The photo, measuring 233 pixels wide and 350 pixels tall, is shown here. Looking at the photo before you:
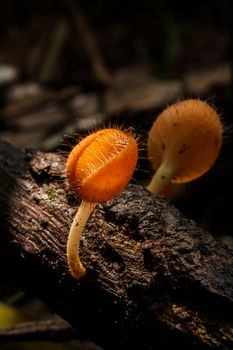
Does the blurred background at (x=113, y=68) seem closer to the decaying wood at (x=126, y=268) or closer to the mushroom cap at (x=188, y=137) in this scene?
the mushroom cap at (x=188, y=137)

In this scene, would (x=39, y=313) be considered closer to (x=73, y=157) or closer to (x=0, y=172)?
(x=0, y=172)

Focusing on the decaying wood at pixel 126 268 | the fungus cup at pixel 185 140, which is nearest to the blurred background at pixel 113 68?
the fungus cup at pixel 185 140

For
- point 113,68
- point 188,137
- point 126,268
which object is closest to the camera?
point 126,268

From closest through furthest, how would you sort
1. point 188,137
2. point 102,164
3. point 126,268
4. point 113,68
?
point 102,164
point 126,268
point 188,137
point 113,68

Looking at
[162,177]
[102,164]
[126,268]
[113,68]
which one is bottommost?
[126,268]

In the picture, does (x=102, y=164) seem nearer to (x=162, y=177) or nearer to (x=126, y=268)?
(x=126, y=268)

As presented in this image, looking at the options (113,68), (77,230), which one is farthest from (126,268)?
(113,68)
